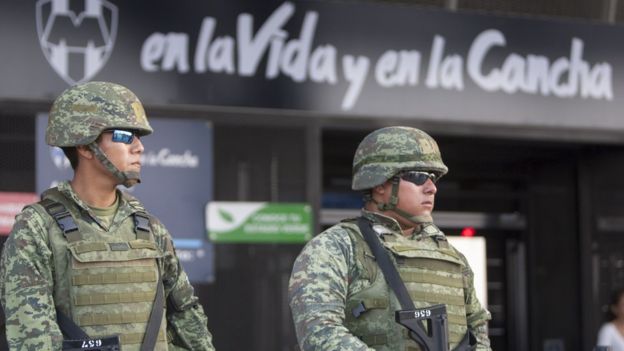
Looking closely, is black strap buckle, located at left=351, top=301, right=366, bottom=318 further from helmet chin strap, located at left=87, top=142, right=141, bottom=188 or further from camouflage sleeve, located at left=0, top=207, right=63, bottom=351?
camouflage sleeve, located at left=0, top=207, right=63, bottom=351

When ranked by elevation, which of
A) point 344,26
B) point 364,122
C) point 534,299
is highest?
point 344,26

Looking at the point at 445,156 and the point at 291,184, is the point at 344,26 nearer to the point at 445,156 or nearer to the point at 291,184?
the point at 291,184

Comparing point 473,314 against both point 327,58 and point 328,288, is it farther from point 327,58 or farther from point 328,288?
point 327,58

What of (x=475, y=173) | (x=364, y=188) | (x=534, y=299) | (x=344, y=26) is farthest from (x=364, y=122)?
(x=364, y=188)

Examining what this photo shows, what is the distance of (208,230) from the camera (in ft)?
29.3

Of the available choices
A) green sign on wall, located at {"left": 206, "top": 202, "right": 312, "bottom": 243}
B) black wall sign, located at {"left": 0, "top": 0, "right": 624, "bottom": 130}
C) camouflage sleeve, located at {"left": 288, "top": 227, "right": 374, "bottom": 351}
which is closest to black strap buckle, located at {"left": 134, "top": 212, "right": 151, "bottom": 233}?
camouflage sleeve, located at {"left": 288, "top": 227, "right": 374, "bottom": 351}

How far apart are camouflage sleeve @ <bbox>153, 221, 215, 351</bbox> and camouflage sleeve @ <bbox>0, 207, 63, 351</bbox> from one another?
46 cm

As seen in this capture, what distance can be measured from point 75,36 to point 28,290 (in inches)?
188

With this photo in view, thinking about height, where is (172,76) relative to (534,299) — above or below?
above

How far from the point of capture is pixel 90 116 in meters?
4.34

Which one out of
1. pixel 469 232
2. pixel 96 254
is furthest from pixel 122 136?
pixel 469 232

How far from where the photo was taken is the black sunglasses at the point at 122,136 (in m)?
4.36

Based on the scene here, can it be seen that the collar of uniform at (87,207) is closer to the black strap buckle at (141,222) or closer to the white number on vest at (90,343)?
the black strap buckle at (141,222)

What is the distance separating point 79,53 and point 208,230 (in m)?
1.49
